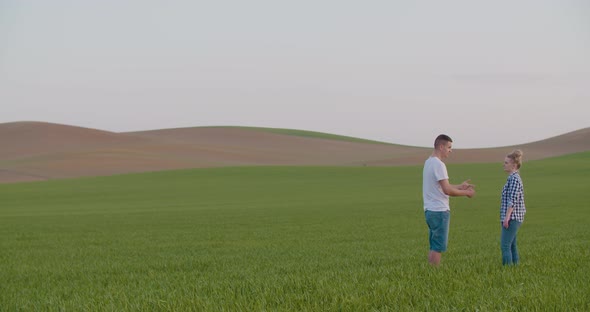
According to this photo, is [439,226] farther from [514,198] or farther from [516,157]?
[516,157]

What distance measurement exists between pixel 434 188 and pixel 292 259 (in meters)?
4.49

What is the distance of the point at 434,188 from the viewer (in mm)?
9383

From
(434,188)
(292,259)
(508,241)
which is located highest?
(434,188)

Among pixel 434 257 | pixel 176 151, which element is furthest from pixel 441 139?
pixel 176 151

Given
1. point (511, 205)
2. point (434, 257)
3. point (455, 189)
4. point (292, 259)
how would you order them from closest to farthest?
point (455, 189) → point (511, 205) → point (434, 257) → point (292, 259)

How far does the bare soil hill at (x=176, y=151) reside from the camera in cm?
8375

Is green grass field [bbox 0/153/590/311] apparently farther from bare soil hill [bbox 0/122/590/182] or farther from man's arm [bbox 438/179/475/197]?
bare soil hill [bbox 0/122/590/182]

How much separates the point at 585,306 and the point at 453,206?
2828 cm

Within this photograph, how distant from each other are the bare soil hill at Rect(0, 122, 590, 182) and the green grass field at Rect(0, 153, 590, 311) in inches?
1526

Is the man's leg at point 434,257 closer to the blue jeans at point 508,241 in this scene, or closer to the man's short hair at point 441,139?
the blue jeans at point 508,241

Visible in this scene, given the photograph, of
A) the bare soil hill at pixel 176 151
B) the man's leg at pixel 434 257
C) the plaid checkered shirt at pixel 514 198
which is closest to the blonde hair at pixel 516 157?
the plaid checkered shirt at pixel 514 198

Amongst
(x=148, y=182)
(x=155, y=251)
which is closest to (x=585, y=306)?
(x=155, y=251)

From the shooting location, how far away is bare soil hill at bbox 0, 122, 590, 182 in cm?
8375

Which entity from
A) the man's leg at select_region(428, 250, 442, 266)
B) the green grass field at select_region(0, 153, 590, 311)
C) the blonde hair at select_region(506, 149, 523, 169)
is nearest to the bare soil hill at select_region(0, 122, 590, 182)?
the green grass field at select_region(0, 153, 590, 311)
